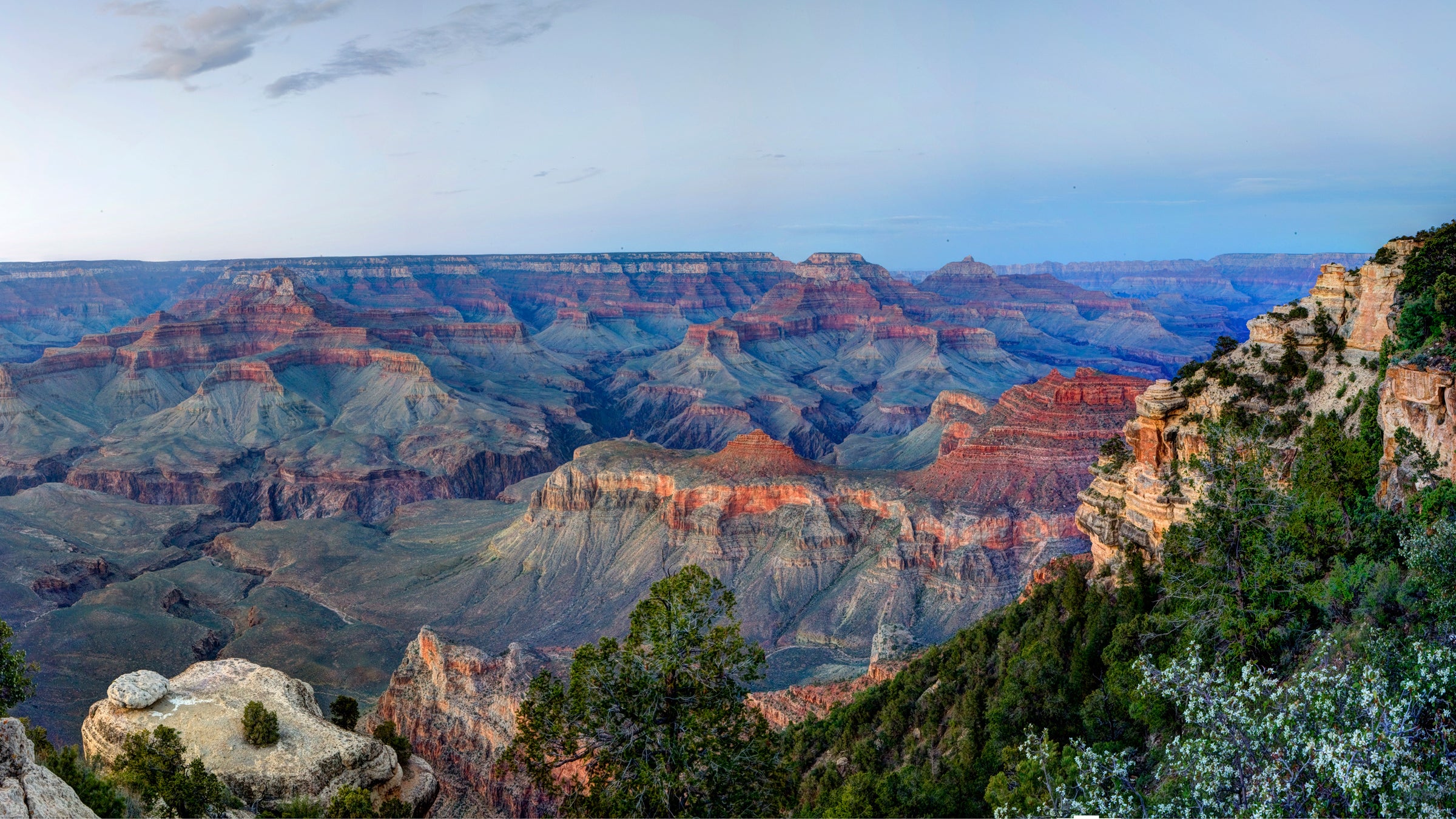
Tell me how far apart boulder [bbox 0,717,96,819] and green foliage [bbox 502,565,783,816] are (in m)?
8.02

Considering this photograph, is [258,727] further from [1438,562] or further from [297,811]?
[1438,562]

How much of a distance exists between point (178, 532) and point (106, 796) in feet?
330

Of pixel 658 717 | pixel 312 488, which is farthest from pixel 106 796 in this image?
pixel 312 488

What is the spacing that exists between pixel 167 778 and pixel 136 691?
7.31 m

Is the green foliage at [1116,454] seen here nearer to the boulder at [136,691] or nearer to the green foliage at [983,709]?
the green foliage at [983,709]

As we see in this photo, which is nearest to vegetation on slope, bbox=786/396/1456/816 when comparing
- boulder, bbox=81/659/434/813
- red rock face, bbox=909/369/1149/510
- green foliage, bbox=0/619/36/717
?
boulder, bbox=81/659/434/813

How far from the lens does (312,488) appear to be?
132375mm

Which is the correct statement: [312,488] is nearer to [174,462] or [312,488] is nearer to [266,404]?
[174,462]

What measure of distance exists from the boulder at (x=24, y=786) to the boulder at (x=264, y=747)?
572 inches

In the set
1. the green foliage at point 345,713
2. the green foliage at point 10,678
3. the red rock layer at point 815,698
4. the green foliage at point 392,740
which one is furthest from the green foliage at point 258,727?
the red rock layer at point 815,698

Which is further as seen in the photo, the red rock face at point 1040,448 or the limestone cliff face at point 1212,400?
the red rock face at point 1040,448

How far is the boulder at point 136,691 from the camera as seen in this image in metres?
31.8

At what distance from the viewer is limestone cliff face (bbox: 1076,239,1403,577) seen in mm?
30562

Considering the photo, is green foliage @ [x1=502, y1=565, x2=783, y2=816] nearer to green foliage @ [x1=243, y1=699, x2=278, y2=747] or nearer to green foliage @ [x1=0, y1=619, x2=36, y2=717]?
green foliage @ [x1=243, y1=699, x2=278, y2=747]
